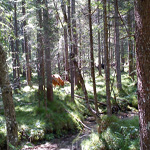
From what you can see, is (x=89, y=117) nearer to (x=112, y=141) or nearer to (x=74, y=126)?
(x=74, y=126)

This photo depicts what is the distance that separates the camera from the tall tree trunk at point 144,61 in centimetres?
300

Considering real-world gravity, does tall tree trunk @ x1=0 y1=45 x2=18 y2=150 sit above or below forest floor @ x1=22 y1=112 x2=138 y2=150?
above

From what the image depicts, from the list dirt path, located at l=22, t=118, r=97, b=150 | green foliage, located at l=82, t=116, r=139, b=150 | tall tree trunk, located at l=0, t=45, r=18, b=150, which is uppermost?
tall tree trunk, located at l=0, t=45, r=18, b=150

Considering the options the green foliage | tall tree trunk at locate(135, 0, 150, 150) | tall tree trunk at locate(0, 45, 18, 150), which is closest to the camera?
tall tree trunk at locate(135, 0, 150, 150)

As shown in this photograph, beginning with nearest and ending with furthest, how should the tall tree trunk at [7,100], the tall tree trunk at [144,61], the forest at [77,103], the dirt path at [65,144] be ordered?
1. the tall tree trunk at [144,61]
2. the forest at [77,103]
3. the tall tree trunk at [7,100]
4. the dirt path at [65,144]

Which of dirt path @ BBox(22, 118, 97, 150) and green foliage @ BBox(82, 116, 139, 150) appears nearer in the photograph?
green foliage @ BBox(82, 116, 139, 150)

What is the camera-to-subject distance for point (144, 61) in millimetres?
3041

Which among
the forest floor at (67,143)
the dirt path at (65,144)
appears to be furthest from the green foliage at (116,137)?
the dirt path at (65,144)

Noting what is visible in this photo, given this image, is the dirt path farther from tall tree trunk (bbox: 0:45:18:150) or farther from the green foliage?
tall tree trunk (bbox: 0:45:18:150)

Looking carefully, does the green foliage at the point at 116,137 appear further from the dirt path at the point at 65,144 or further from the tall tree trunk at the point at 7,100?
the tall tree trunk at the point at 7,100

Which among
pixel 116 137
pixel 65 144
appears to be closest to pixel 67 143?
pixel 65 144

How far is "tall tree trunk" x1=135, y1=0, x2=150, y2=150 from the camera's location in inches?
118

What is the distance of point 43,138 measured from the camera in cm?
832

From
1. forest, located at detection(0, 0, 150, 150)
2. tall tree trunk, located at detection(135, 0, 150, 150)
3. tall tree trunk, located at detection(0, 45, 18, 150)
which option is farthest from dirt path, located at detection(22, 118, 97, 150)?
tall tree trunk, located at detection(135, 0, 150, 150)
